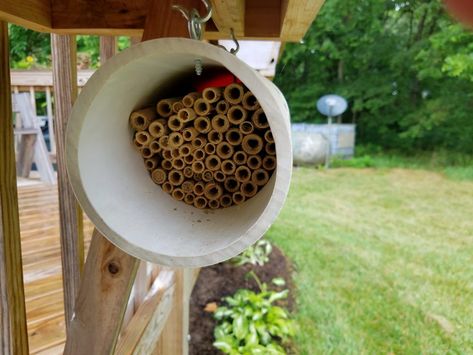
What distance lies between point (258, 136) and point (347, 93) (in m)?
8.85

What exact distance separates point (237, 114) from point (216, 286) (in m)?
2.60

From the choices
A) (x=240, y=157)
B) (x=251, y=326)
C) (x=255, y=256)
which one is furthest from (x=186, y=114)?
(x=255, y=256)

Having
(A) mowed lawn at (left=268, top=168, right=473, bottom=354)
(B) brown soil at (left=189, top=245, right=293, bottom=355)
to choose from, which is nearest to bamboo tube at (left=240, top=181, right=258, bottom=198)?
(A) mowed lawn at (left=268, top=168, right=473, bottom=354)

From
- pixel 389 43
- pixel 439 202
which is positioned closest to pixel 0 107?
pixel 439 202

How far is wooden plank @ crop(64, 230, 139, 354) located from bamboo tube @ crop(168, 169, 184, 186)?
0.17 meters

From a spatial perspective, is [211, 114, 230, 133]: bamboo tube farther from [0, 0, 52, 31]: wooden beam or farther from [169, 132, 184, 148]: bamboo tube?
[0, 0, 52, 31]: wooden beam

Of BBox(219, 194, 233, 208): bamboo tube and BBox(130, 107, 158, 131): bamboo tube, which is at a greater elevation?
BBox(130, 107, 158, 131): bamboo tube

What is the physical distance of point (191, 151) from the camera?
2.60 feet

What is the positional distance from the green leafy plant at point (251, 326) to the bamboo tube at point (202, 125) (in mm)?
1981

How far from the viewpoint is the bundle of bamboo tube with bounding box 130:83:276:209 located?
75 centimetres

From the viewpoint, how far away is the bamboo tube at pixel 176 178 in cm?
80

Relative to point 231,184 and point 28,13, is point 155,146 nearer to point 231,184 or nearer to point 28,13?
point 231,184

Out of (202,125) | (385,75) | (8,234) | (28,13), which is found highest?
(385,75)

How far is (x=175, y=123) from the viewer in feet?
2.56
